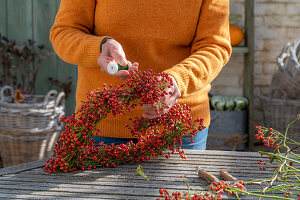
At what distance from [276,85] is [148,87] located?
7.65 feet

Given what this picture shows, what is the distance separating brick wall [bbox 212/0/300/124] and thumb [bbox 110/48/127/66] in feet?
8.45

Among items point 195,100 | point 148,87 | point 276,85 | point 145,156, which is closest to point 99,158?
point 145,156

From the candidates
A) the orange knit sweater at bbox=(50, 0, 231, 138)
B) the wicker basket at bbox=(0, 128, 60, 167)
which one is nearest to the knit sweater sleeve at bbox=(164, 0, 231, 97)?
the orange knit sweater at bbox=(50, 0, 231, 138)

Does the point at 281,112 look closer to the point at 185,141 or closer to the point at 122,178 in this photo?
the point at 185,141

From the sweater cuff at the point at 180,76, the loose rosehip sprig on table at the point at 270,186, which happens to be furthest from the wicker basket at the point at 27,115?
the loose rosehip sprig on table at the point at 270,186

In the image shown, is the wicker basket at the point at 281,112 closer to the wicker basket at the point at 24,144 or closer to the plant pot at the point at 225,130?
the plant pot at the point at 225,130

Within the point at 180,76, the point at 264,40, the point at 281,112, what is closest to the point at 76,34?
the point at 180,76

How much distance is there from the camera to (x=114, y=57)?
3.63 feet

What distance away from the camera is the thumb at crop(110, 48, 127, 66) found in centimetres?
108

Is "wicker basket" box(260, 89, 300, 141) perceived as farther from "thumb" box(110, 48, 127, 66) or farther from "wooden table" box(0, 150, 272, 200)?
"thumb" box(110, 48, 127, 66)

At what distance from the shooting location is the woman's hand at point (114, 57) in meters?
1.08

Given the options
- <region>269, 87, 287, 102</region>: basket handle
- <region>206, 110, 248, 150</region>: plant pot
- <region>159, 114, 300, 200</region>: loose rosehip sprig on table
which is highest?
<region>159, 114, 300, 200</region>: loose rosehip sprig on table

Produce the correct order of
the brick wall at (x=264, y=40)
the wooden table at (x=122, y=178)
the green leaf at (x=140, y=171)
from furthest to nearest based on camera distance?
the brick wall at (x=264, y=40) → the green leaf at (x=140, y=171) → the wooden table at (x=122, y=178)

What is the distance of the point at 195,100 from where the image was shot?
140cm
